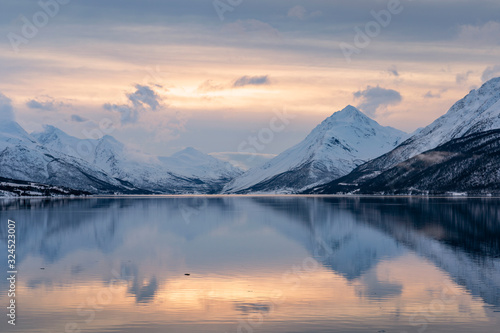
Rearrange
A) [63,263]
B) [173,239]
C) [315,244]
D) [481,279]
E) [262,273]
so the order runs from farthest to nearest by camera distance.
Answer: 1. [173,239]
2. [315,244]
3. [63,263]
4. [262,273]
5. [481,279]

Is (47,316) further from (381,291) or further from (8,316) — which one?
(381,291)

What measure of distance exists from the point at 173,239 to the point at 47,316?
6017cm

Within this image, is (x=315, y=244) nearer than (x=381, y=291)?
No

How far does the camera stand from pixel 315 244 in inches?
3819

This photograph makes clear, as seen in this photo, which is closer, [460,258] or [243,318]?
[243,318]

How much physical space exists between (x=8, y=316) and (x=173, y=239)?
201ft

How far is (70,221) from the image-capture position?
148125 mm

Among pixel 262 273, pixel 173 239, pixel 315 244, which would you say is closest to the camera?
pixel 262 273

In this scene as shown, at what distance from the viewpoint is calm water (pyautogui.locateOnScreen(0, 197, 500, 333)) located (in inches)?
1713

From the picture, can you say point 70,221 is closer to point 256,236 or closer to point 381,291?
point 256,236

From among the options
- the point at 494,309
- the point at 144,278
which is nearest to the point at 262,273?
the point at 144,278

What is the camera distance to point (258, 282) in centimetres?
5947

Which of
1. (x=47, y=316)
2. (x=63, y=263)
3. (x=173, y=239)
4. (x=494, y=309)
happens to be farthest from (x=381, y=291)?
(x=173, y=239)

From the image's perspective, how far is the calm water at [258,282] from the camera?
143 ft
